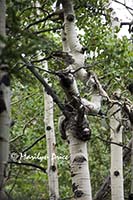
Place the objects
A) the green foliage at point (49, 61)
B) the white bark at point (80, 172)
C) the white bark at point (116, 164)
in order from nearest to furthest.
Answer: the green foliage at point (49, 61) → the white bark at point (80, 172) → the white bark at point (116, 164)

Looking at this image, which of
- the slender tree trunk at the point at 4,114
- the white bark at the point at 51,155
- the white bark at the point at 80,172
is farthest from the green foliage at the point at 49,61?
the white bark at the point at 80,172

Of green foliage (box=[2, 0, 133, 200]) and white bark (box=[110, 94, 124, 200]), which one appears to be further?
white bark (box=[110, 94, 124, 200])

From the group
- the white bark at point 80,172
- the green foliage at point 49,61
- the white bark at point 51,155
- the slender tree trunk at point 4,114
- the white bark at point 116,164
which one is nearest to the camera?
the slender tree trunk at point 4,114

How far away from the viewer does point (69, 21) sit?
411cm

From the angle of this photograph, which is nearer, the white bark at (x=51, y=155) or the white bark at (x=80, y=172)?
the white bark at (x=80, y=172)

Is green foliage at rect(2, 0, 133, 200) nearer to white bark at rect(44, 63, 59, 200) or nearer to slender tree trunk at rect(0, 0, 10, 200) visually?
slender tree trunk at rect(0, 0, 10, 200)

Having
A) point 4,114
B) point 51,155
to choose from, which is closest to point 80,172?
point 4,114

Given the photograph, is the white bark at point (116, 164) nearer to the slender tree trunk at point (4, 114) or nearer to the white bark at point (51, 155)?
the white bark at point (51, 155)

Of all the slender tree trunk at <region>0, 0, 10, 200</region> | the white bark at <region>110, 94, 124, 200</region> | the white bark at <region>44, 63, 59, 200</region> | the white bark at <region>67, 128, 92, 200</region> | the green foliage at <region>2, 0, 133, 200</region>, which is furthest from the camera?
the white bark at <region>44, 63, 59, 200</region>

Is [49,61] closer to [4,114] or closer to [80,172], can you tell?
[80,172]

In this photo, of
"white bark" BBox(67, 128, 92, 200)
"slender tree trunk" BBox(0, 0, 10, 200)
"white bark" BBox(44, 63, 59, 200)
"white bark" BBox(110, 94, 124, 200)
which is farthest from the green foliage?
"white bark" BBox(67, 128, 92, 200)

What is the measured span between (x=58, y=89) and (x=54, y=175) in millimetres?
1400

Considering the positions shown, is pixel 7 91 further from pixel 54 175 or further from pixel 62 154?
pixel 62 154

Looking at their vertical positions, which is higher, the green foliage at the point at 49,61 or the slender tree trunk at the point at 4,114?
the green foliage at the point at 49,61
